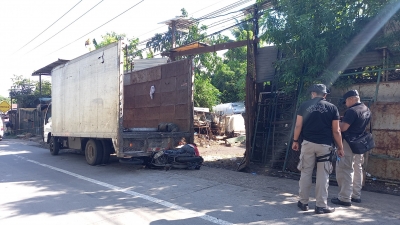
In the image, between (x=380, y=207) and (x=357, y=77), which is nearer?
(x=380, y=207)

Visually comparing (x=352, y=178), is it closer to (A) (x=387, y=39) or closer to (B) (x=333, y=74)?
(B) (x=333, y=74)

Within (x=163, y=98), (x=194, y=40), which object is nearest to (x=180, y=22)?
(x=194, y=40)

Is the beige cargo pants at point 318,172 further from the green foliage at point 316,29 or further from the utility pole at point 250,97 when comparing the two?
the utility pole at point 250,97

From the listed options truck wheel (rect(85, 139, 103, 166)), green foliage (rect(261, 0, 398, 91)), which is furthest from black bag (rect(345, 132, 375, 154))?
truck wheel (rect(85, 139, 103, 166))

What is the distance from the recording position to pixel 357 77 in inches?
→ 295

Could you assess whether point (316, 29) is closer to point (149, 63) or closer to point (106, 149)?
point (106, 149)

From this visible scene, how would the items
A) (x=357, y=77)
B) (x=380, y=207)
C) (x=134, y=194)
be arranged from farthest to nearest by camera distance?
(x=357, y=77), (x=134, y=194), (x=380, y=207)

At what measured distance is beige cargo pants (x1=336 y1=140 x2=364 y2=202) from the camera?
5094mm

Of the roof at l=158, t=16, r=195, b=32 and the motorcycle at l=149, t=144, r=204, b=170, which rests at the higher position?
the roof at l=158, t=16, r=195, b=32

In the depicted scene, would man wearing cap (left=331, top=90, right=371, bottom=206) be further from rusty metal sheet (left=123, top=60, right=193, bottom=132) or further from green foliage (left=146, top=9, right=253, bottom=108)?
green foliage (left=146, top=9, right=253, bottom=108)

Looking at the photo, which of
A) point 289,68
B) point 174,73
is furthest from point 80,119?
point 289,68

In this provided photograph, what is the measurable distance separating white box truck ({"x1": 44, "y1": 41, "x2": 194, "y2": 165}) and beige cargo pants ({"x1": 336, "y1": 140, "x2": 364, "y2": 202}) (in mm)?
4976

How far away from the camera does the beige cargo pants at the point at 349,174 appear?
16.7ft

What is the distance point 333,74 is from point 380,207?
3.18m
